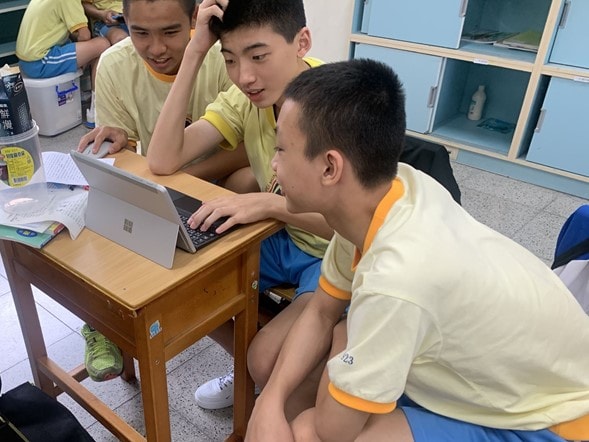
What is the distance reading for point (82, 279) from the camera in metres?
0.95

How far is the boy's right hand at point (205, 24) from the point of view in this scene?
1.26m

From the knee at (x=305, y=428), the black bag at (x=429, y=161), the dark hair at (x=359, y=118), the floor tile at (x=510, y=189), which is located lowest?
the floor tile at (x=510, y=189)

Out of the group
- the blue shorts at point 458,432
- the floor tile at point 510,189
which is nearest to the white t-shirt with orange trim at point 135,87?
the blue shorts at point 458,432

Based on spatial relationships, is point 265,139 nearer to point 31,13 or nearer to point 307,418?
point 307,418

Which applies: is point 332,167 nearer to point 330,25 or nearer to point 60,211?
point 60,211

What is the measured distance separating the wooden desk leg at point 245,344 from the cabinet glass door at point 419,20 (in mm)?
2299

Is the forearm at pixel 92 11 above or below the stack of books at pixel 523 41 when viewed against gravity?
below

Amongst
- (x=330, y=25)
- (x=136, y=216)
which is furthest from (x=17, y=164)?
(x=330, y=25)

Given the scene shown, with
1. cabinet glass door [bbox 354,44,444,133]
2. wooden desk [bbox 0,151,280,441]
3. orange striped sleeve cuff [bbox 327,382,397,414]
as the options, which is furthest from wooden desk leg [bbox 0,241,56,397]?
cabinet glass door [bbox 354,44,444,133]

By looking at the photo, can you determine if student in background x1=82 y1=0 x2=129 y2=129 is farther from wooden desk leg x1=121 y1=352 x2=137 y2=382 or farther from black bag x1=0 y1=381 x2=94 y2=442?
black bag x1=0 y1=381 x2=94 y2=442

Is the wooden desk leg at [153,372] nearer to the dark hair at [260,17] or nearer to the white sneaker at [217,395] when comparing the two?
the white sneaker at [217,395]

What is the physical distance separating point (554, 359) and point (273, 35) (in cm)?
88

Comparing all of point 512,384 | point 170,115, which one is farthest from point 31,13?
point 512,384

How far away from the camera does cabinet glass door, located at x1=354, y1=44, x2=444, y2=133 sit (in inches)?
122
